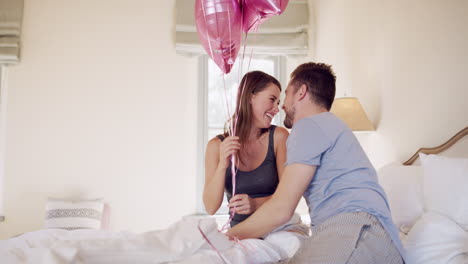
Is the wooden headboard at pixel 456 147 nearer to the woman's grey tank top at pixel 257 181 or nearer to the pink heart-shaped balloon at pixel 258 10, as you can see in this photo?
the woman's grey tank top at pixel 257 181

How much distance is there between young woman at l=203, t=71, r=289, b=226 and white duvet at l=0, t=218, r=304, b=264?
51 centimetres

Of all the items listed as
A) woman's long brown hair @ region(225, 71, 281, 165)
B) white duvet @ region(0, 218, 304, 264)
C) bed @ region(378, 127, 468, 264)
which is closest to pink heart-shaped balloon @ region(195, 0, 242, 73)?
woman's long brown hair @ region(225, 71, 281, 165)

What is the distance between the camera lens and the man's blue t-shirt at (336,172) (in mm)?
1179

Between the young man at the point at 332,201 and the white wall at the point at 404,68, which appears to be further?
the white wall at the point at 404,68

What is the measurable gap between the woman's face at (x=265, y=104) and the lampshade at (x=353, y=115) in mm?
1065

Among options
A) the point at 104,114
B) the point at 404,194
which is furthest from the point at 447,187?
the point at 104,114

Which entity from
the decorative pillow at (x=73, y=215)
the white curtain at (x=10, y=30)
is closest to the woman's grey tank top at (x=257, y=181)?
the decorative pillow at (x=73, y=215)

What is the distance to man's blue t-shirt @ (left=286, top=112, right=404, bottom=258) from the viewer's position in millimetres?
1179

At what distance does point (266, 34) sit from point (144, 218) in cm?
226

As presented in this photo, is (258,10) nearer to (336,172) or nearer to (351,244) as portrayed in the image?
(336,172)

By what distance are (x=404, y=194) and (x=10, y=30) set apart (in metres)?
3.73

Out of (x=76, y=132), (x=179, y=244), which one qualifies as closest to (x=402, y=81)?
(x=179, y=244)

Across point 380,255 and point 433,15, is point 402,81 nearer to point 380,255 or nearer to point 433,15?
point 433,15

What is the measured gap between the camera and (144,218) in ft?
12.6
